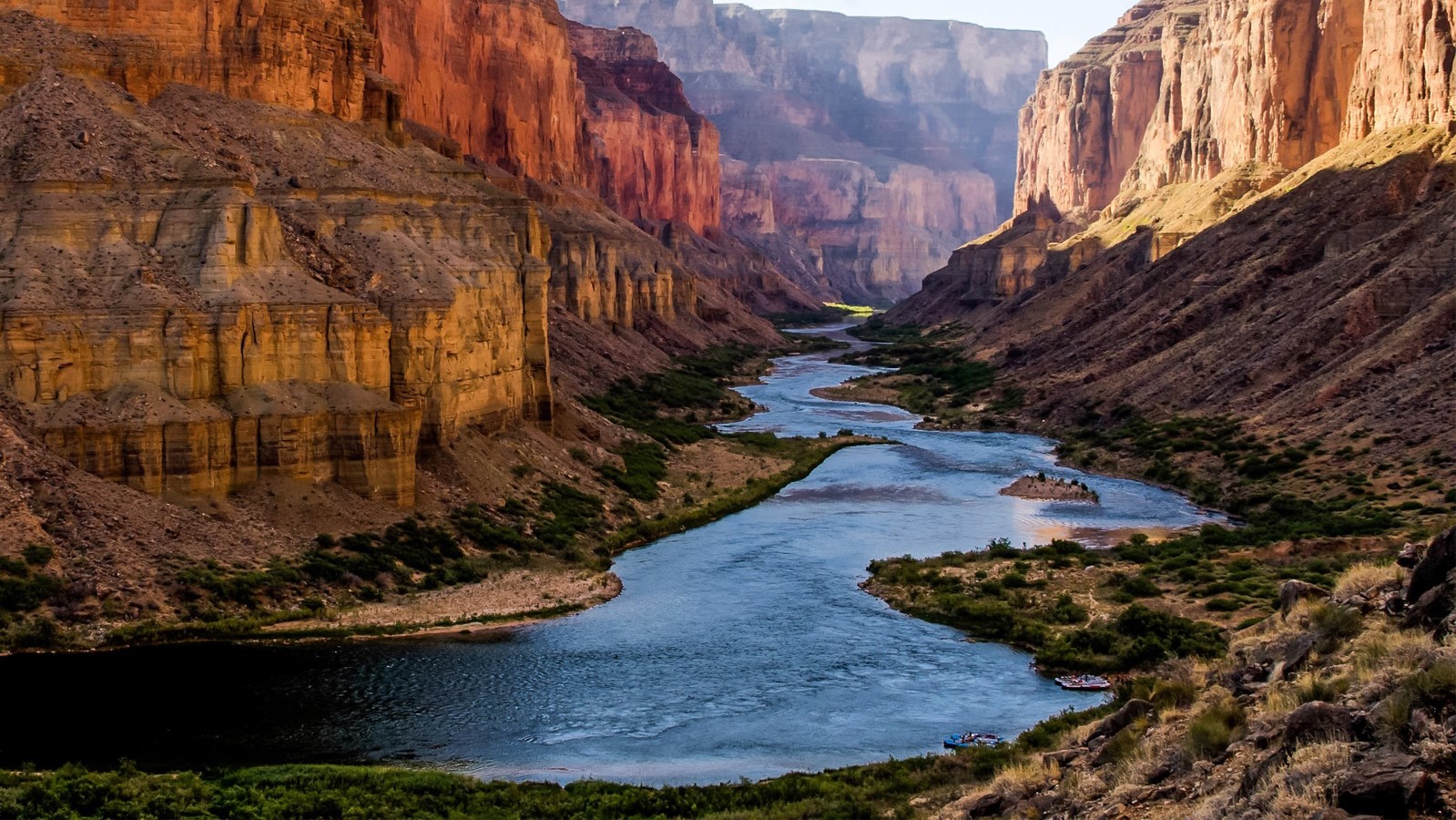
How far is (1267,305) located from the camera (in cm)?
9119

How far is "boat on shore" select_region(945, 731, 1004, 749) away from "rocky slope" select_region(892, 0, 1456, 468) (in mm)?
35307

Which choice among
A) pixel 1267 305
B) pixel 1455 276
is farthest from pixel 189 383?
pixel 1267 305

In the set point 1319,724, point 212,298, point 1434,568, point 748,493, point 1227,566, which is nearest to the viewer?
point 1319,724

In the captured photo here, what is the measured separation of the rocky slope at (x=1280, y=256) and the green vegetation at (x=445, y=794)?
3999 cm

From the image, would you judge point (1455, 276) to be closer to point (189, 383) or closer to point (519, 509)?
point (519, 509)

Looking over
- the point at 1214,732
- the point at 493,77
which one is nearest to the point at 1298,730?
the point at 1214,732

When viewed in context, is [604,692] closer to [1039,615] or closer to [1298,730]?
[1039,615]

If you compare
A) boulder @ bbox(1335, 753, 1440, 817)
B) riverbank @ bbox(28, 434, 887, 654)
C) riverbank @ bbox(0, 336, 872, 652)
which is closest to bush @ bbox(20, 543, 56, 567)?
riverbank @ bbox(0, 336, 872, 652)

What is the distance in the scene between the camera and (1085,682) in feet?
125

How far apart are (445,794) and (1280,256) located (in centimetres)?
7862

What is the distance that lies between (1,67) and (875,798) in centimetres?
3726

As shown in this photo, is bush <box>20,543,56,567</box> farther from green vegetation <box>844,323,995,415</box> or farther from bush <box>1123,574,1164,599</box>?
green vegetation <box>844,323,995,415</box>

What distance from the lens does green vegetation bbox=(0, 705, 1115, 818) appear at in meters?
→ 27.5

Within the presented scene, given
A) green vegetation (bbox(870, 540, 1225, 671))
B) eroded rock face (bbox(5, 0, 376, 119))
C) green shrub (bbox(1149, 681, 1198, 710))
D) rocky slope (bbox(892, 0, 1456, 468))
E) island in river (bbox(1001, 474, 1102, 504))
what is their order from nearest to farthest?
green shrub (bbox(1149, 681, 1198, 710)), green vegetation (bbox(870, 540, 1225, 671)), eroded rock face (bbox(5, 0, 376, 119)), island in river (bbox(1001, 474, 1102, 504)), rocky slope (bbox(892, 0, 1456, 468))
